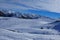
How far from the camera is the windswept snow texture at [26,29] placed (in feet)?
4.08

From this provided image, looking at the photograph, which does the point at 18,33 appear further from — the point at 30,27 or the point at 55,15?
the point at 55,15

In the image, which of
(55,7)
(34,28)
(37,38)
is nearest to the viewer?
(37,38)

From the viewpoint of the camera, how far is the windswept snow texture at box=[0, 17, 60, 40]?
124cm

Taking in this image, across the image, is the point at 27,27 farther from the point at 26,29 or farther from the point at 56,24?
the point at 56,24

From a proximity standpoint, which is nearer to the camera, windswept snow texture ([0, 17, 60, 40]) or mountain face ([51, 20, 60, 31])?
windswept snow texture ([0, 17, 60, 40])

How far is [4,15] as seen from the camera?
1.46m

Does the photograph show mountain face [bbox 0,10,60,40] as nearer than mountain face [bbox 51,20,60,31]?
Yes

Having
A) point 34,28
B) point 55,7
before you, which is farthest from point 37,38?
point 55,7

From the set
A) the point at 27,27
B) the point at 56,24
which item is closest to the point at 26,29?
the point at 27,27

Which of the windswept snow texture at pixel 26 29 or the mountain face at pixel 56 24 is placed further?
the mountain face at pixel 56 24

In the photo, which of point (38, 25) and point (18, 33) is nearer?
point (18, 33)

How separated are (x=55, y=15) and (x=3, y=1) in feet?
1.89

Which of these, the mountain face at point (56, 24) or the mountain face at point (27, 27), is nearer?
the mountain face at point (27, 27)

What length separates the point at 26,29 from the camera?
1348mm
